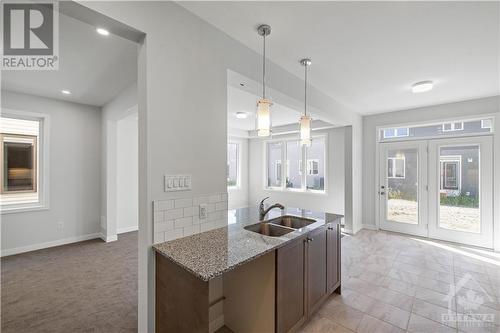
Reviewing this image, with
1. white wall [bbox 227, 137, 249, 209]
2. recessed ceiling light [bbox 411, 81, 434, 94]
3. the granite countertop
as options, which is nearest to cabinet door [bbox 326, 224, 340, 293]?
the granite countertop

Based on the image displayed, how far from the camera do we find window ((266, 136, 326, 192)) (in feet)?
19.8

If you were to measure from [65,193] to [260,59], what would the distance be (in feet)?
13.8

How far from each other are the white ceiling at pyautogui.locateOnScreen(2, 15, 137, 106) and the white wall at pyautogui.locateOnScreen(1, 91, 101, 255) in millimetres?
253

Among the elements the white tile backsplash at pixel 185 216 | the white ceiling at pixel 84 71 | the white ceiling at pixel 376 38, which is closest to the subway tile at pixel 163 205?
the white tile backsplash at pixel 185 216

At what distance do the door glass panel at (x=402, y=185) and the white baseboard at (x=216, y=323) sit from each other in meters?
4.41

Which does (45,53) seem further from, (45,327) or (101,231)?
(101,231)

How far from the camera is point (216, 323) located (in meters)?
1.95

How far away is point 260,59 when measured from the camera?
246 centimetres

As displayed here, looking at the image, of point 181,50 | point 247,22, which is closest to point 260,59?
point 247,22

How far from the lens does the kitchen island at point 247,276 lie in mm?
1285

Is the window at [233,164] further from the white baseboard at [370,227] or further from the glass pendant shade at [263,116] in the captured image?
the glass pendant shade at [263,116]

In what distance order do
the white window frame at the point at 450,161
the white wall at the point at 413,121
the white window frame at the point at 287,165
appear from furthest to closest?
the white window frame at the point at 287,165 < the white window frame at the point at 450,161 < the white wall at the point at 413,121

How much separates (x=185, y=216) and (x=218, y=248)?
39cm

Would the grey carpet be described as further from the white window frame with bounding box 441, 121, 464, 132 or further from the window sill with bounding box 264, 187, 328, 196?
the white window frame with bounding box 441, 121, 464, 132
